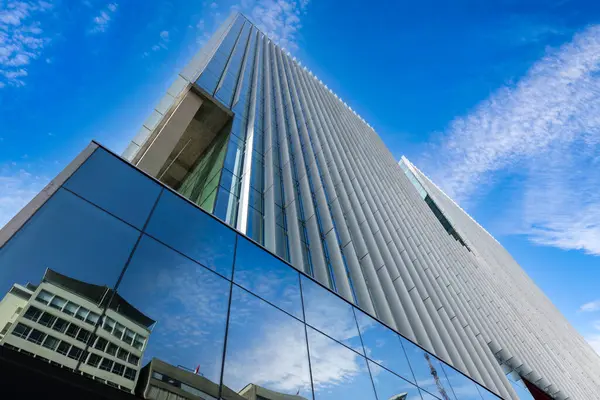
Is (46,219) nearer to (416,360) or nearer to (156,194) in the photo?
(156,194)

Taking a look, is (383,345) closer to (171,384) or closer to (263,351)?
(263,351)

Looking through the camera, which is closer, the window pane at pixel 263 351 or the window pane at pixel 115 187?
the window pane at pixel 263 351

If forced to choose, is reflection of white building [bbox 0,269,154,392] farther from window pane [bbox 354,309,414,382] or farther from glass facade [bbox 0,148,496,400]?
window pane [bbox 354,309,414,382]

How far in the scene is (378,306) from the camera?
1366 centimetres

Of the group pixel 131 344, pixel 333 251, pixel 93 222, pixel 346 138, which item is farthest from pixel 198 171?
pixel 346 138

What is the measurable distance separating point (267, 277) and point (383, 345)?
14.2 feet

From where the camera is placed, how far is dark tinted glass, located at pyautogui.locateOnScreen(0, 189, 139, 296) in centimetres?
470

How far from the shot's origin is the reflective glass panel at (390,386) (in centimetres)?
872

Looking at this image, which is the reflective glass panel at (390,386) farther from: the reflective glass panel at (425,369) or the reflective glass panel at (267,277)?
the reflective glass panel at (267,277)

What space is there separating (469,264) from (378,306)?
84.3 feet

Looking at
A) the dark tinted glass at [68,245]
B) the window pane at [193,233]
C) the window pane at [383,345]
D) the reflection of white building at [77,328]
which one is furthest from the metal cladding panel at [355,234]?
the reflection of white building at [77,328]

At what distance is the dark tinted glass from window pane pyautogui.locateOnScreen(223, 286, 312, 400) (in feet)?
7.75

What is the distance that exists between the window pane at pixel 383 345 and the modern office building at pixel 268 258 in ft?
0.16

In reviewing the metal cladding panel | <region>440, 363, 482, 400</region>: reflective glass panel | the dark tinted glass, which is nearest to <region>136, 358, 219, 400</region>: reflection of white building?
the dark tinted glass
